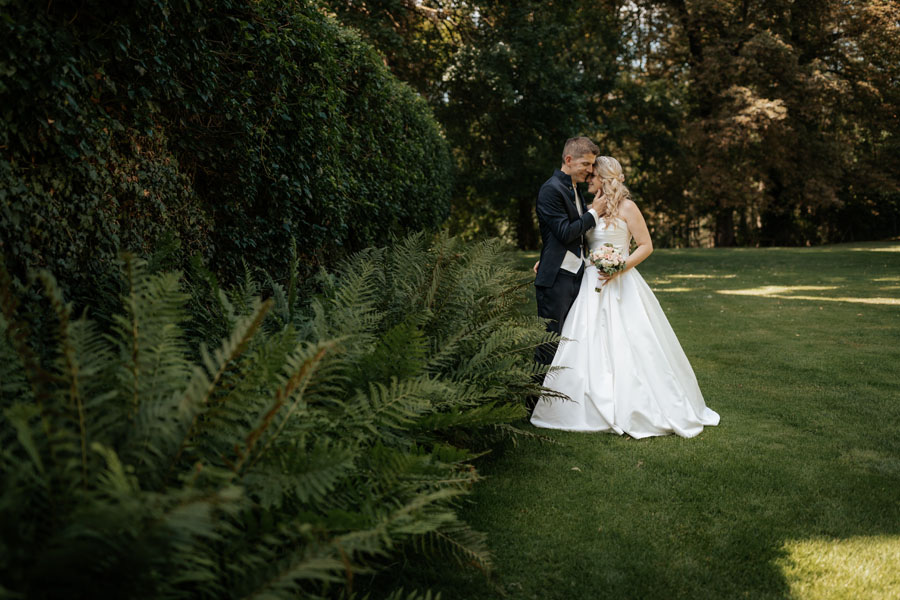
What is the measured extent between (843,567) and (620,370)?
90.7 inches

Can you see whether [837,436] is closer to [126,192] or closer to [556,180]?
[556,180]

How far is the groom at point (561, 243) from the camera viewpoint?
18.4 feet

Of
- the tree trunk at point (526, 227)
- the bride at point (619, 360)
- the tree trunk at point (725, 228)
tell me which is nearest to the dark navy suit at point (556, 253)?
the bride at point (619, 360)

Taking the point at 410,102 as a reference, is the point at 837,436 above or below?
below

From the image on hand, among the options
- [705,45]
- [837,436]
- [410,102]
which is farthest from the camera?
[705,45]

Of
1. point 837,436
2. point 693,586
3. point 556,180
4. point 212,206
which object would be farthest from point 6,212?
point 837,436

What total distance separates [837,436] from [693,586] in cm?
278

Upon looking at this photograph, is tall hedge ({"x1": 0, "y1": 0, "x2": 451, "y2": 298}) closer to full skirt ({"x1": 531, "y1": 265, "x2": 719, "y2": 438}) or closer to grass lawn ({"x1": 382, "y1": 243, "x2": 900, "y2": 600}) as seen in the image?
grass lawn ({"x1": 382, "y1": 243, "x2": 900, "y2": 600})

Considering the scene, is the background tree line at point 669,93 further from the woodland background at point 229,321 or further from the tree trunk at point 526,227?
the woodland background at point 229,321

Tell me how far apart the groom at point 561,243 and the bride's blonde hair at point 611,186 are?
9cm

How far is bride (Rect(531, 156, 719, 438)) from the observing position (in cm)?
489

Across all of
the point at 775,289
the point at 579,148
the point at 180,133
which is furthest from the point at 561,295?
the point at 775,289

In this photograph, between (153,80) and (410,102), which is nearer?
(153,80)

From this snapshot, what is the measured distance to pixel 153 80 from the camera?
322 centimetres
